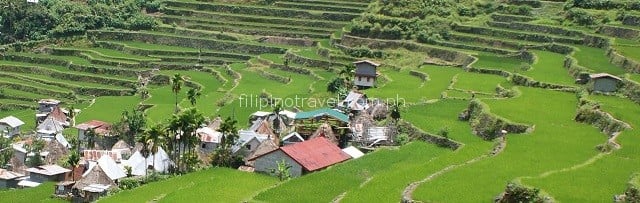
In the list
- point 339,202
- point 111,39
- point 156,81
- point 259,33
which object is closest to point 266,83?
point 156,81

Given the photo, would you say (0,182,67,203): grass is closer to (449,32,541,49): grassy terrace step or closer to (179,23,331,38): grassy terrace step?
(449,32,541,49): grassy terrace step

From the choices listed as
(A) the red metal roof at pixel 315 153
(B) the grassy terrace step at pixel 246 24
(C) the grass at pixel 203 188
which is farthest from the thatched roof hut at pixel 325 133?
(B) the grassy terrace step at pixel 246 24

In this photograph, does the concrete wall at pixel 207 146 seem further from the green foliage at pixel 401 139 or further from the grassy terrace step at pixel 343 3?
the grassy terrace step at pixel 343 3

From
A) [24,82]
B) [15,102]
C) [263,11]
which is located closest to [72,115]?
[15,102]

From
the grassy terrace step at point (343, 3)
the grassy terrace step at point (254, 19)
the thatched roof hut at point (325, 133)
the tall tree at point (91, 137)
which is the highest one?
the grassy terrace step at point (343, 3)

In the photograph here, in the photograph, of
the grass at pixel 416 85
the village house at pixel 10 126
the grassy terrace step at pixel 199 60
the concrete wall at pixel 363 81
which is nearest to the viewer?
the grass at pixel 416 85

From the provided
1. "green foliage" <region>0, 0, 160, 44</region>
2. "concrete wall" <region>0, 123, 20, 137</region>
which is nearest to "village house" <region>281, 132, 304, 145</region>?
"concrete wall" <region>0, 123, 20, 137</region>
